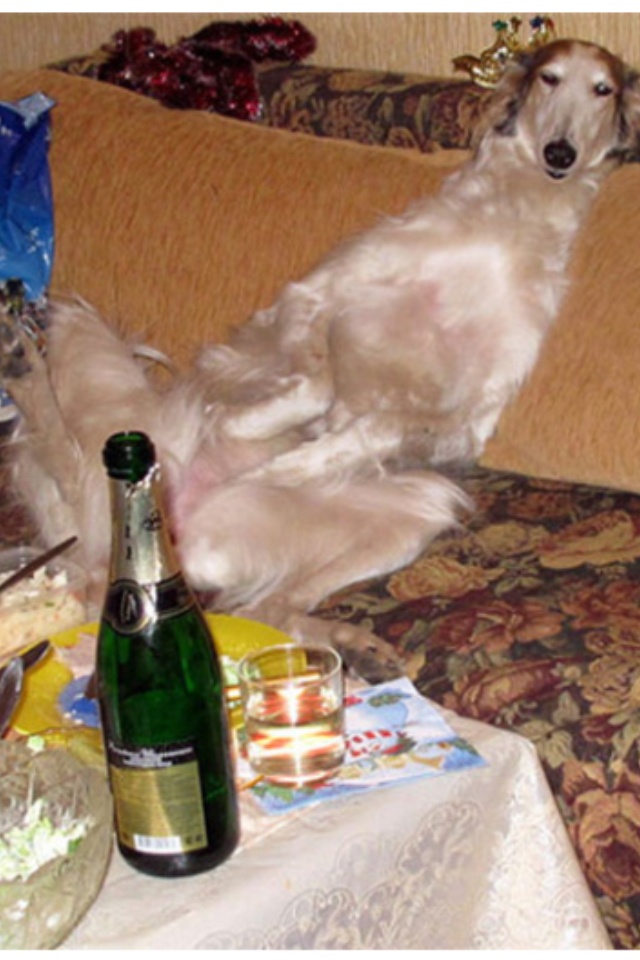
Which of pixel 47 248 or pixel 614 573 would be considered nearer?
pixel 614 573

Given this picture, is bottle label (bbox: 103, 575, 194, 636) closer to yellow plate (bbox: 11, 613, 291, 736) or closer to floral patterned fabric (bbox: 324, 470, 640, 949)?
yellow plate (bbox: 11, 613, 291, 736)

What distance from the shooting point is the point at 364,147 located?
8.85ft

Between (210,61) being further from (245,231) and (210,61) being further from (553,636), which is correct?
(553,636)

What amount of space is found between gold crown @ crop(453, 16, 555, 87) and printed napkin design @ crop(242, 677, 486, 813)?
1.73 metres

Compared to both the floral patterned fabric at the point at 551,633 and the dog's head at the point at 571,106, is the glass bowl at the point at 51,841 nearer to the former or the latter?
the floral patterned fabric at the point at 551,633

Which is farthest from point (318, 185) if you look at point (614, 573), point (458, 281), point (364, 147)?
point (614, 573)

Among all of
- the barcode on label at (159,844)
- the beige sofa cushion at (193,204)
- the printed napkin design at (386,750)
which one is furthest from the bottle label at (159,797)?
the beige sofa cushion at (193,204)

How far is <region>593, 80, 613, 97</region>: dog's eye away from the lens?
2576 mm

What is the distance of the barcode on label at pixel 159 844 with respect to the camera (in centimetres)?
106

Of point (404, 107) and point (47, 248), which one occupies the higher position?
point (404, 107)

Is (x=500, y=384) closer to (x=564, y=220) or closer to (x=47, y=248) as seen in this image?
(x=564, y=220)

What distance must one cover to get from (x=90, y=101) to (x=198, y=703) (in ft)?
7.01

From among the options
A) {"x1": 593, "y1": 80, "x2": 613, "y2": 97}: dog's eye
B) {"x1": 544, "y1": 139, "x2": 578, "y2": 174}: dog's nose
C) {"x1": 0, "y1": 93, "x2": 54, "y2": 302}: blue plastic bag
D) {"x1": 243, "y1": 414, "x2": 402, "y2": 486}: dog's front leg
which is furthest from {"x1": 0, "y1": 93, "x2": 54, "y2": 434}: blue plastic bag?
{"x1": 593, "y1": 80, "x2": 613, "y2": 97}: dog's eye

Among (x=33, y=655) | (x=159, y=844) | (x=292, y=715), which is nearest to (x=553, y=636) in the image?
(x=292, y=715)
